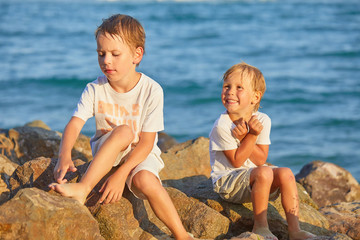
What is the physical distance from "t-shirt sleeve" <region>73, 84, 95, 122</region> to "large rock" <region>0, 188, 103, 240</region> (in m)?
0.79

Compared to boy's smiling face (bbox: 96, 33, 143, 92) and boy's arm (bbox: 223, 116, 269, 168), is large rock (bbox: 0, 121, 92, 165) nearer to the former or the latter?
boy's smiling face (bbox: 96, 33, 143, 92)

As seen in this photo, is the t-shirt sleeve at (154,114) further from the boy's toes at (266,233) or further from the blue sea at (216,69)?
the boy's toes at (266,233)

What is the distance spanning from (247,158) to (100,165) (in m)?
1.16

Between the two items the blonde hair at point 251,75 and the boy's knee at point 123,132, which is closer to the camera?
the boy's knee at point 123,132

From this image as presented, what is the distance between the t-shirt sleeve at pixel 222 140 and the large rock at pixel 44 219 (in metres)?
1.23

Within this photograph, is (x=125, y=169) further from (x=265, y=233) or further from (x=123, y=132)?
(x=265, y=233)

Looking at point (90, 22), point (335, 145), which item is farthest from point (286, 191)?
point (90, 22)

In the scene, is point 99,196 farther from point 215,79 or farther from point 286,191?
point 215,79

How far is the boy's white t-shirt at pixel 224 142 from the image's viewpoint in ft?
12.3

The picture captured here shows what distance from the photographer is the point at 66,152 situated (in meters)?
3.29

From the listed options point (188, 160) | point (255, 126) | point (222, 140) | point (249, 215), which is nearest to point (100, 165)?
point (222, 140)

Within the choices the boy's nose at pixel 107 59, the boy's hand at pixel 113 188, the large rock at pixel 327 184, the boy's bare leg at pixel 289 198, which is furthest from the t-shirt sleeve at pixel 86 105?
the large rock at pixel 327 184

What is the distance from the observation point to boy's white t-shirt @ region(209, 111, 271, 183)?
3.75 m

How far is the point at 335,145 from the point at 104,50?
21.4 ft
